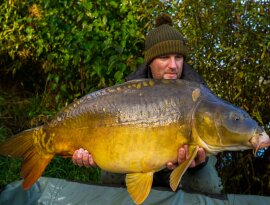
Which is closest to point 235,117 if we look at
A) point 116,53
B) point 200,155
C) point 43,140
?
point 200,155

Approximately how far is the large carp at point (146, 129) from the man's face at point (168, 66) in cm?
63

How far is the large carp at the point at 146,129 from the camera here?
1.71 meters

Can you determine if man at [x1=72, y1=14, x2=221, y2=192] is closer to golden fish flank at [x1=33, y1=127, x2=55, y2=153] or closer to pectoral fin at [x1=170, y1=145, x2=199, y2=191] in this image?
pectoral fin at [x1=170, y1=145, x2=199, y2=191]

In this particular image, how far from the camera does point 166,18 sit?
265cm

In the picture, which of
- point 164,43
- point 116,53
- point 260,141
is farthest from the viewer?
point 116,53

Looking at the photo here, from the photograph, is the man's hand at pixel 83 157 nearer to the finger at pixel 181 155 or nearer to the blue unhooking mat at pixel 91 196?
the finger at pixel 181 155

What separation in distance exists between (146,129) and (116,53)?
64.6 inches

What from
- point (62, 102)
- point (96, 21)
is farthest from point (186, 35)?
point (62, 102)

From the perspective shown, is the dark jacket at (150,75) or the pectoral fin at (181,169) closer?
the pectoral fin at (181,169)

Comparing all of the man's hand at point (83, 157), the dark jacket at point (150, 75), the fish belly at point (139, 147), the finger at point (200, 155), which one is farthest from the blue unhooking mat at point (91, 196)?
the fish belly at point (139, 147)

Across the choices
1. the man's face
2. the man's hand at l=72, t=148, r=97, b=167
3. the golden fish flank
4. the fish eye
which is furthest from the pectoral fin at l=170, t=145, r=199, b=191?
the man's face

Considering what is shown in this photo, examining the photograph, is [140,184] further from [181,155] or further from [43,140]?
[43,140]

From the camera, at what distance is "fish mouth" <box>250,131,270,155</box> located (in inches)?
63.6

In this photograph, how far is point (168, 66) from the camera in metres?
2.44
